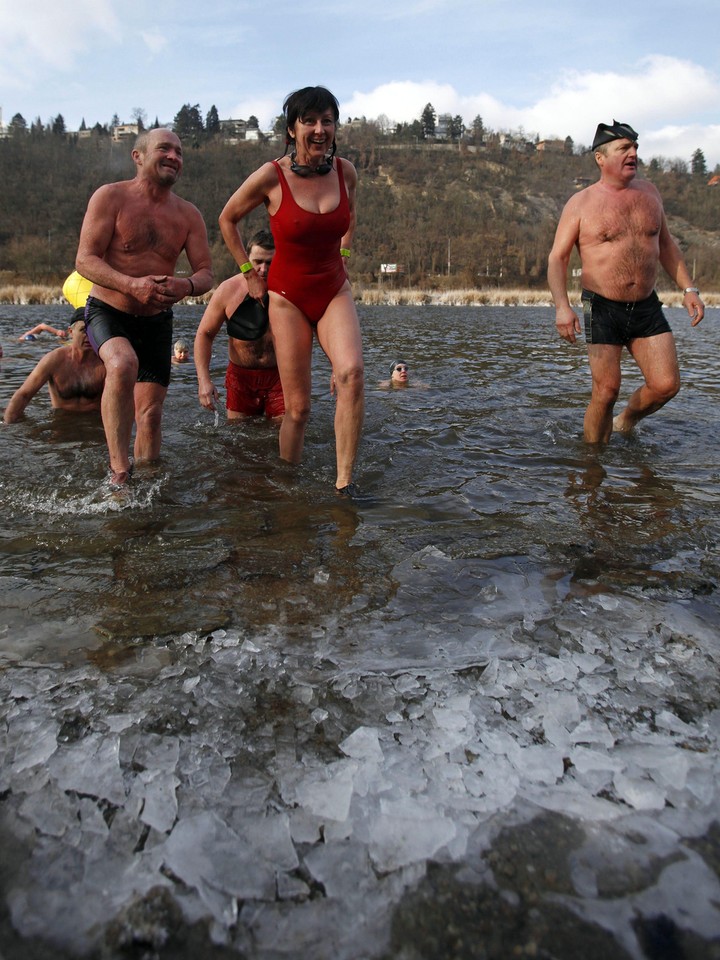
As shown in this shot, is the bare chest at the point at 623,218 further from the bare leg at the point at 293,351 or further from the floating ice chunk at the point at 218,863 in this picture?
the floating ice chunk at the point at 218,863

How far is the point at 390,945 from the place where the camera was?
112cm

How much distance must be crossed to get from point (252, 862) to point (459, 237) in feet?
316

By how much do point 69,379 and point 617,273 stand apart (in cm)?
535

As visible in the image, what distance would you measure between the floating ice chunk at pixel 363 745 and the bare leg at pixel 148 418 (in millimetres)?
3393

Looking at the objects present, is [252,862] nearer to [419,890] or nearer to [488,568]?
[419,890]

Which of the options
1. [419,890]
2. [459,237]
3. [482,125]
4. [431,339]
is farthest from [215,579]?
[482,125]

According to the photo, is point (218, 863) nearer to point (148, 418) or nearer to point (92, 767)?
point (92, 767)

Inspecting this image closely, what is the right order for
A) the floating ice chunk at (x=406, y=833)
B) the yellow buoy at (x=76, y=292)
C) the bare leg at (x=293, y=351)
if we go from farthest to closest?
1. the yellow buoy at (x=76, y=292)
2. the bare leg at (x=293, y=351)
3. the floating ice chunk at (x=406, y=833)

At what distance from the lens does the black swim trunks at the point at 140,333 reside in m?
4.07

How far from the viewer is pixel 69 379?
6648 mm

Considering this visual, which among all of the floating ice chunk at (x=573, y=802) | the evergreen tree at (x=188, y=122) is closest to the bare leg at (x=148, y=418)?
the floating ice chunk at (x=573, y=802)

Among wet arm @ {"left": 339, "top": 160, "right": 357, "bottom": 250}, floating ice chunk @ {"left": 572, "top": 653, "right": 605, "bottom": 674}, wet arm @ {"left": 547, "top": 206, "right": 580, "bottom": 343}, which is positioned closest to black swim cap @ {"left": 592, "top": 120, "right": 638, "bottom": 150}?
wet arm @ {"left": 547, "top": 206, "right": 580, "bottom": 343}

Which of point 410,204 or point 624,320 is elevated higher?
point 410,204

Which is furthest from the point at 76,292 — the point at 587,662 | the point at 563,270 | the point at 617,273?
the point at 587,662
